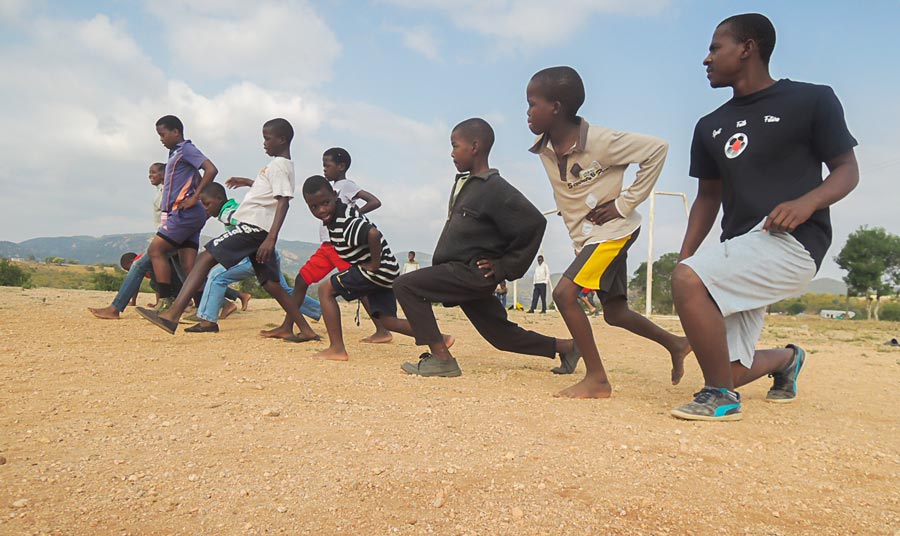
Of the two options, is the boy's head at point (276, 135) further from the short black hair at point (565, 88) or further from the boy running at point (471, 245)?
the short black hair at point (565, 88)

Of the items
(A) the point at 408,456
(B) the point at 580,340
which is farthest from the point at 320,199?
(A) the point at 408,456

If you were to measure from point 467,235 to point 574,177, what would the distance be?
90 cm

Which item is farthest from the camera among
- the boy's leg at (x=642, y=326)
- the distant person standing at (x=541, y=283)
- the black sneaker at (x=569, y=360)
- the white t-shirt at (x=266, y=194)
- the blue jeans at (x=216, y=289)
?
the distant person standing at (x=541, y=283)

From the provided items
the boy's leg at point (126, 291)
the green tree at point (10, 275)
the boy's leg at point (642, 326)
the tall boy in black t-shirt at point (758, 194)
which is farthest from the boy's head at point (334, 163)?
the green tree at point (10, 275)

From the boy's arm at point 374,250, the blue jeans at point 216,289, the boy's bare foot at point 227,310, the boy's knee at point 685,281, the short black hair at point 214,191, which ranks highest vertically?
the short black hair at point 214,191

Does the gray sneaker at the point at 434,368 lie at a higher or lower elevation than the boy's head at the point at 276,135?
lower

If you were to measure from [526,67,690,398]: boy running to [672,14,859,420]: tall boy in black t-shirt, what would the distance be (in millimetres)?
526

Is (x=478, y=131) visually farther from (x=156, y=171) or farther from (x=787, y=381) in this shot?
(x=156, y=171)

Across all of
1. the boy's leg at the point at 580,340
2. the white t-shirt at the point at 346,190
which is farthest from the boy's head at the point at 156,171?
the boy's leg at the point at 580,340

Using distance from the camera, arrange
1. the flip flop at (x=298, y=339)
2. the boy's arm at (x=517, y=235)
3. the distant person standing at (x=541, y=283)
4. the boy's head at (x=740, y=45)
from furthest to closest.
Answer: the distant person standing at (x=541, y=283)
the flip flop at (x=298, y=339)
the boy's arm at (x=517, y=235)
the boy's head at (x=740, y=45)

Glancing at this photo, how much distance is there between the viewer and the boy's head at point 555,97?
159 inches

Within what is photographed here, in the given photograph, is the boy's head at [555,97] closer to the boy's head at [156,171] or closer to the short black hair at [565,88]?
the short black hair at [565,88]

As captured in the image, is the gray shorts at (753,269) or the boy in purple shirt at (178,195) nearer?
the gray shorts at (753,269)

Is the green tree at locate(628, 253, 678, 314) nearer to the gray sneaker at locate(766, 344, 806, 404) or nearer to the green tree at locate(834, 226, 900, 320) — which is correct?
the green tree at locate(834, 226, 900, 320)
